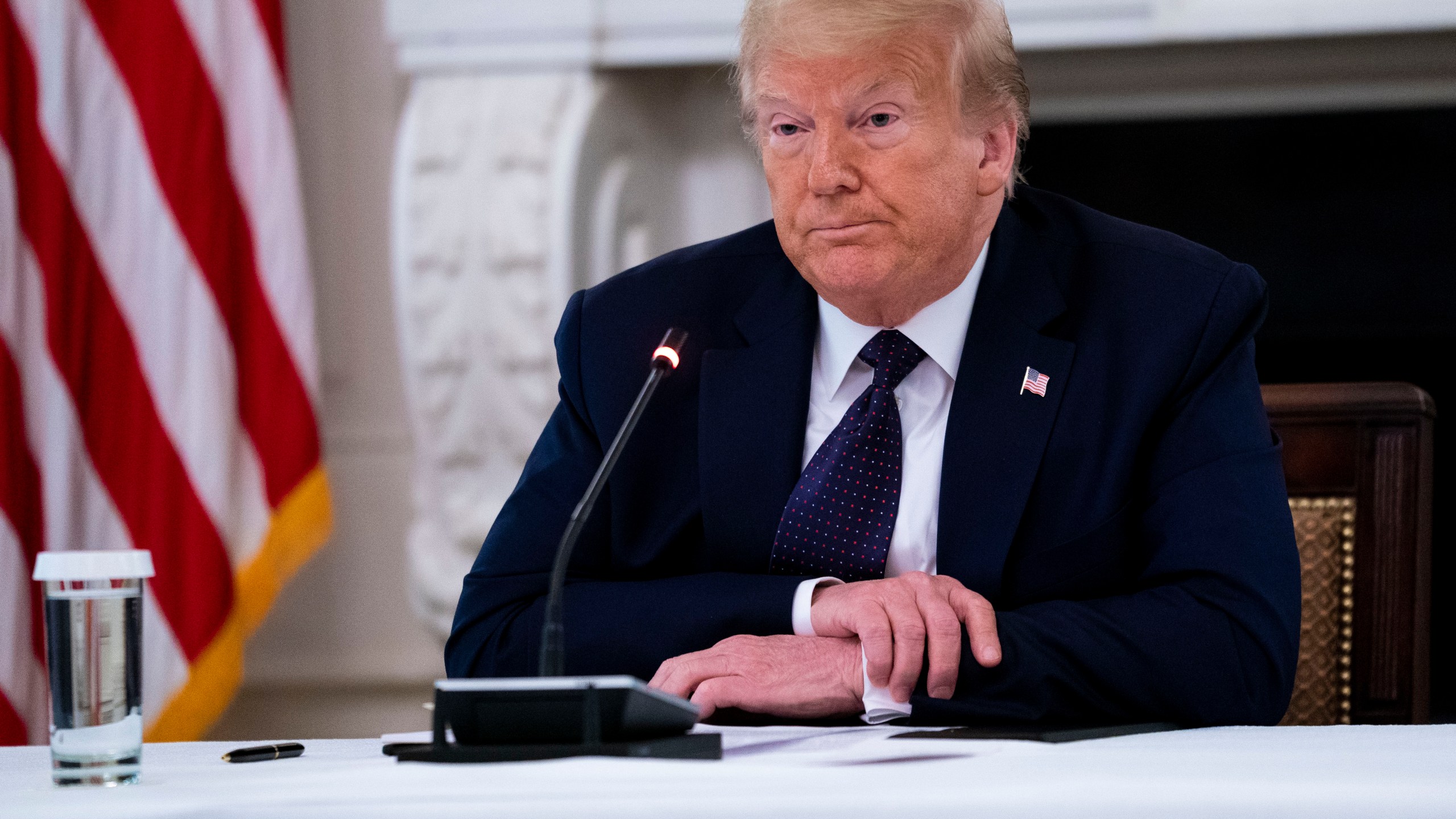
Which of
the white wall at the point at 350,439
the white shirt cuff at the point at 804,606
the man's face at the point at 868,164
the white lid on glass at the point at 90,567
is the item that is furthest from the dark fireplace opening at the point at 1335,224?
the white lid on glass at the point at 90,567

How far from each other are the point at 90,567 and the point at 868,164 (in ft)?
2.73

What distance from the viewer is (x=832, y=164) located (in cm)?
140

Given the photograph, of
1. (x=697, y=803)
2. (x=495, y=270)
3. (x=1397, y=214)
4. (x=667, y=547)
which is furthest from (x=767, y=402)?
(x=1397, y=214)

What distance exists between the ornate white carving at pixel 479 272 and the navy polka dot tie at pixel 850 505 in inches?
46.8

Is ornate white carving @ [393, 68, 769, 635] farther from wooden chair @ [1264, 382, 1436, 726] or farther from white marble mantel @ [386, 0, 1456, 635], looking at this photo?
wooden chair @ [1264, 382, 1436, 726]

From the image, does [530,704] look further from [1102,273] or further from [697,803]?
[1102,273]

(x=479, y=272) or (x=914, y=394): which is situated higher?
(x=479, y=272)

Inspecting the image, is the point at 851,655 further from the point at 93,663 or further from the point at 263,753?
the point at 93,663

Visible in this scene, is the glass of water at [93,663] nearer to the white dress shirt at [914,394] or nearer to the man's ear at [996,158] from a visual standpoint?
the white dress shirt at [914,394]

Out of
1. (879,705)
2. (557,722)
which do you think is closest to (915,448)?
(879,705)

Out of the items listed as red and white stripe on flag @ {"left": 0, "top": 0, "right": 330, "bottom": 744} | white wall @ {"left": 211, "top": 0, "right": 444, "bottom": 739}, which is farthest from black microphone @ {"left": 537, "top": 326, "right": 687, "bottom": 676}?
white wall @ {"left": 211, "top": 0, "right": 444, "bottom": 739}

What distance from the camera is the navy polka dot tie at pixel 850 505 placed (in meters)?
1.41

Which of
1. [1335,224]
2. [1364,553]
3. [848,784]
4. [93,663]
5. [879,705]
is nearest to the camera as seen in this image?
[848,784]

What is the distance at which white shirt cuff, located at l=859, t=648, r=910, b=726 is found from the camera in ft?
3.90
